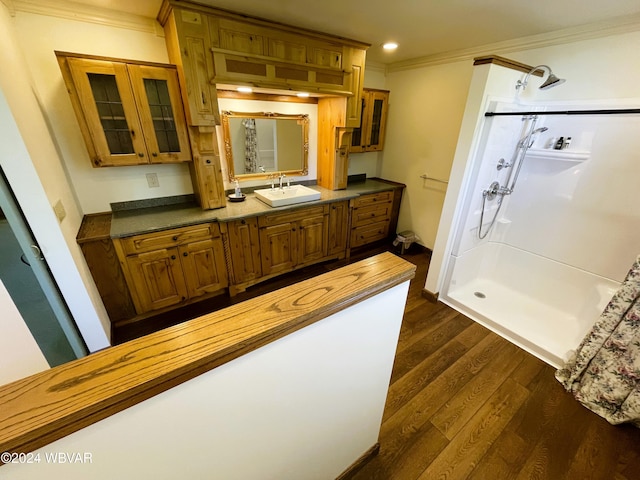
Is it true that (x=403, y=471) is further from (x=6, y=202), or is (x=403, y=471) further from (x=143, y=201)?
(x=143, y=201)

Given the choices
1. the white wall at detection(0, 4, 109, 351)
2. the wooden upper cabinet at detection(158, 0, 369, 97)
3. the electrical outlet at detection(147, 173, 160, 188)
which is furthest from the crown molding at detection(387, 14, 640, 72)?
the white wall at detection(0, 4, 109, 351)

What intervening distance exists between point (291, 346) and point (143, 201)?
2.35m

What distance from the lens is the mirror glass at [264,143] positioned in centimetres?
261

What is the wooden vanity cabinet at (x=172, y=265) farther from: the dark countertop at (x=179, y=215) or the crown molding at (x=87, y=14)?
the crown molding at (x=87, y=14)

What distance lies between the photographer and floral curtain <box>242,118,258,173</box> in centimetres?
267

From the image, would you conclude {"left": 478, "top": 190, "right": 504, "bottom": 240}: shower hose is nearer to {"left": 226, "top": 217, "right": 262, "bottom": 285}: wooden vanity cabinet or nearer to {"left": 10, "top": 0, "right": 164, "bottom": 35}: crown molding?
{"left": 226, "top": 217, "right": 262, "bottom": 285}: wooden vanity cabinet

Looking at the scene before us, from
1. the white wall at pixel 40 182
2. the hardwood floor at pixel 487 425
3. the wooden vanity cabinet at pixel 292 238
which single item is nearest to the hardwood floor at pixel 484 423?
the hardwood floor at pixel 487 425

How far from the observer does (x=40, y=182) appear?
132cm

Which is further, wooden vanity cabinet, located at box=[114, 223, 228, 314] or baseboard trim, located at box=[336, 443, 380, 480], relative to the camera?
wooden vanity cabinet, located at box=[114, 223, 228, 314]

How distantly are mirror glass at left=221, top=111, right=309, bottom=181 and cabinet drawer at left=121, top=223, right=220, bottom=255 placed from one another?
754mm

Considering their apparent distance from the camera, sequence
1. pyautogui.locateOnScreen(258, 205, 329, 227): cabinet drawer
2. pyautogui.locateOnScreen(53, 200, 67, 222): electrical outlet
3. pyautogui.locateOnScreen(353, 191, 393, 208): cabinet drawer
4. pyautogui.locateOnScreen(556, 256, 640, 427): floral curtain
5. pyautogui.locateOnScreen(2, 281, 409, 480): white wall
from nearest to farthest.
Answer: pyautogui.locateOnScreen(2, 281, 409, 480): white wall
pyautogui.locateOnScreen(556, 256, 640, 427): floral curtain
pyautogui.locateOnScreen(53, 200, 67, 222): electrical outlet
pyautogui.locateOnScreen(258, 205, 329, 227): cabinet drawer
pyautogui.locateOnScreen(353, 191, 393, 208): cabinet drawer

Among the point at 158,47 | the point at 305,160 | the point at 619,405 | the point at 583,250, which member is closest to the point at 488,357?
the point at 619,405

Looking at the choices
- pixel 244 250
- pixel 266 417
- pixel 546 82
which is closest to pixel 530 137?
pixel 546 82

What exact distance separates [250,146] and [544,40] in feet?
9.20
